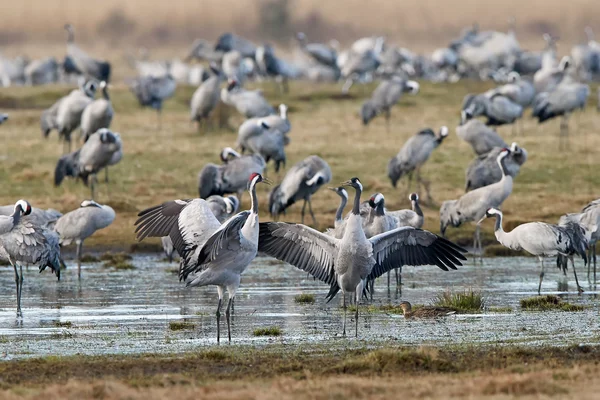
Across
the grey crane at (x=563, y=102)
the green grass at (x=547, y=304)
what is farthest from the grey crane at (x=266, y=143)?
the green grass at (x=547, y=304)

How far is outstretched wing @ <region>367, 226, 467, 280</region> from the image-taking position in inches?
525

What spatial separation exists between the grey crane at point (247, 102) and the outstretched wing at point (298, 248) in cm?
1699

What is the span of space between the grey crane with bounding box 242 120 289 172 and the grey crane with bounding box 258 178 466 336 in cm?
1148

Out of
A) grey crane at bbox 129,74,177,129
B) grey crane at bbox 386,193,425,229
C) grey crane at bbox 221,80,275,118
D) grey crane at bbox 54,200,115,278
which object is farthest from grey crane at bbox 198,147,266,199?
grey crane at bbox 129,74,177,129

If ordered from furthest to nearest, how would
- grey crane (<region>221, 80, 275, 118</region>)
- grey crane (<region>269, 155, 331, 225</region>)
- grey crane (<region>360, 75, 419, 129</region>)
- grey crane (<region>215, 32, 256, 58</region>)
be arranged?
grey crane (<region>215, 32, 256, 58</region>) < grey crane (<region>360, 75, 419, 129</region>) < grey crane (<region>221, 80, 275, 118</region>) < grey crane (<region>269, 155, 331, 225</region>)

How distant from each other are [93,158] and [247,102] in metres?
6.85

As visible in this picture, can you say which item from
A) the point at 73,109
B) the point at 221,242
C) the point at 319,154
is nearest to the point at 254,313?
the point at 221,242

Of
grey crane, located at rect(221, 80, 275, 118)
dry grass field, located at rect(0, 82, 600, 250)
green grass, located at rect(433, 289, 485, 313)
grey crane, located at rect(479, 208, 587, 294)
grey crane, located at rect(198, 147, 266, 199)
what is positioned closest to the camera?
green grass, located at rect(433, 289, 485, 313)

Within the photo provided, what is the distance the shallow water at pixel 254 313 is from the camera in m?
11.7

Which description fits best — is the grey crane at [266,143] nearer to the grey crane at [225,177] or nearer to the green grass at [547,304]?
the grey crane at [225,177]

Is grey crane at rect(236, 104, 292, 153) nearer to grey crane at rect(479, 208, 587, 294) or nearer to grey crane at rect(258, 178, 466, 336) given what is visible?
grey crane at rect(479, 208, 587, 294)

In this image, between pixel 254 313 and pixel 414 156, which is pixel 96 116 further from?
pixel 254 313

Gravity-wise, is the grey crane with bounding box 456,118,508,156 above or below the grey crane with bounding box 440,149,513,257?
above

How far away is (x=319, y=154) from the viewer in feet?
96.8
